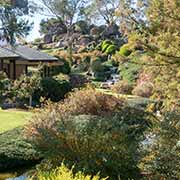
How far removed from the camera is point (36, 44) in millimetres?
79375

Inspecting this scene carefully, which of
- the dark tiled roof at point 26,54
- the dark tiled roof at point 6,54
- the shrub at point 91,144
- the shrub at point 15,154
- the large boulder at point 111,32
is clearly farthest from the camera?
the large boulder at point 111,32

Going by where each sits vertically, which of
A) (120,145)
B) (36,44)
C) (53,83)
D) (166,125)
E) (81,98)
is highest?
(166,125)

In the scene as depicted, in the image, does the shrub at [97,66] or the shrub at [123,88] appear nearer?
the shrub at [123,88]

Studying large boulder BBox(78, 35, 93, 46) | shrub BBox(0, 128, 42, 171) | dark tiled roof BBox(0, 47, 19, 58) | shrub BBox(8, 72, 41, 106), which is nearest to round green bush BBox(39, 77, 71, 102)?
shrub BBox(8, 72, 41, 106)

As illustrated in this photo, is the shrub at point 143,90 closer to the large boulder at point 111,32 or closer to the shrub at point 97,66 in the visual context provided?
the shrub at point 97,66

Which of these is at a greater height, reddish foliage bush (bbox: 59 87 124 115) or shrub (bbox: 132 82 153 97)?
reddish foliage bush (bbox: 59 87 124 115)

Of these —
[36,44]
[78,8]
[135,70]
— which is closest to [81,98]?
[135,70]

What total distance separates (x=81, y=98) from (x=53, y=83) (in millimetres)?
13389

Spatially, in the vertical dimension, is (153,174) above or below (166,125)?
below

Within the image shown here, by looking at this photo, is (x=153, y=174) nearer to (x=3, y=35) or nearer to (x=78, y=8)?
(x=3, y=35)

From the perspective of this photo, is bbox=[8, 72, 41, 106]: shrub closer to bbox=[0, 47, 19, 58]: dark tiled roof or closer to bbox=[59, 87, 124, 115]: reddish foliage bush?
bbox=[0, 47, 19, 58]: dark tiled roof

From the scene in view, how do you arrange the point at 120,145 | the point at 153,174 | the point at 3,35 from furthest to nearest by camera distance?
the point at 3,35 → the point at 120,145 → the point at 153,174

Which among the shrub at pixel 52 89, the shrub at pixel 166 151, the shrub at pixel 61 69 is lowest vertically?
the shrub at pixel 61 69

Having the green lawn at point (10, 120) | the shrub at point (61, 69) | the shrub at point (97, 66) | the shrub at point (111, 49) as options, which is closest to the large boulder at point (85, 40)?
the shrub at point (111, 49)
